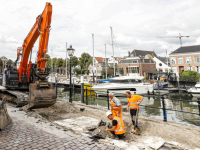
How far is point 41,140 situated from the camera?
4.12 meters

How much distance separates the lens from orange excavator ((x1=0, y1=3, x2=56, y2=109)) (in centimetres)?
642

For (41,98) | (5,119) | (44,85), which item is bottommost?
(5,119)

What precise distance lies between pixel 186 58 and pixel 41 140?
43.8 metres

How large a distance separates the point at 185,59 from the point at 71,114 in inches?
1620

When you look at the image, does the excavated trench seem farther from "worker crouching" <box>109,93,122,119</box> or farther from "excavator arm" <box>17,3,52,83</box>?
"excavator arm" <box>17,3,52,83</box>

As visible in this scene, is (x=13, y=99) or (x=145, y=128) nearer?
(x=145, y=128)

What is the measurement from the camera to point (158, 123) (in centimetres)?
538

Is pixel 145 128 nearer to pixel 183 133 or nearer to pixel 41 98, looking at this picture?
pixel 183 133

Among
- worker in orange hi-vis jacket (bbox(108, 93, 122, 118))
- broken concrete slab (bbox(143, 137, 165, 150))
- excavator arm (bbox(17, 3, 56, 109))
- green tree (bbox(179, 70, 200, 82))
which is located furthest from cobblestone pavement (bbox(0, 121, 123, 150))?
green tree (bbox(179, 70, 200, 82))

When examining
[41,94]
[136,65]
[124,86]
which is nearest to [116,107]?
[41,94]

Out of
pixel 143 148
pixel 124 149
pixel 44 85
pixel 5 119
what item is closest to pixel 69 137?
pixel 124 149

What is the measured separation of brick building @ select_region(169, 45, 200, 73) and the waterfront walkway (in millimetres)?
42431

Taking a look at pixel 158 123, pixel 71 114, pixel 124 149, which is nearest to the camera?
pixel 124 149

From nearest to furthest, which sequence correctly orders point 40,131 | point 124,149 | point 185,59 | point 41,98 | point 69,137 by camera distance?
point 124,149 < point 69,137 < point 40,131 < point 41,98 < point 185,59
